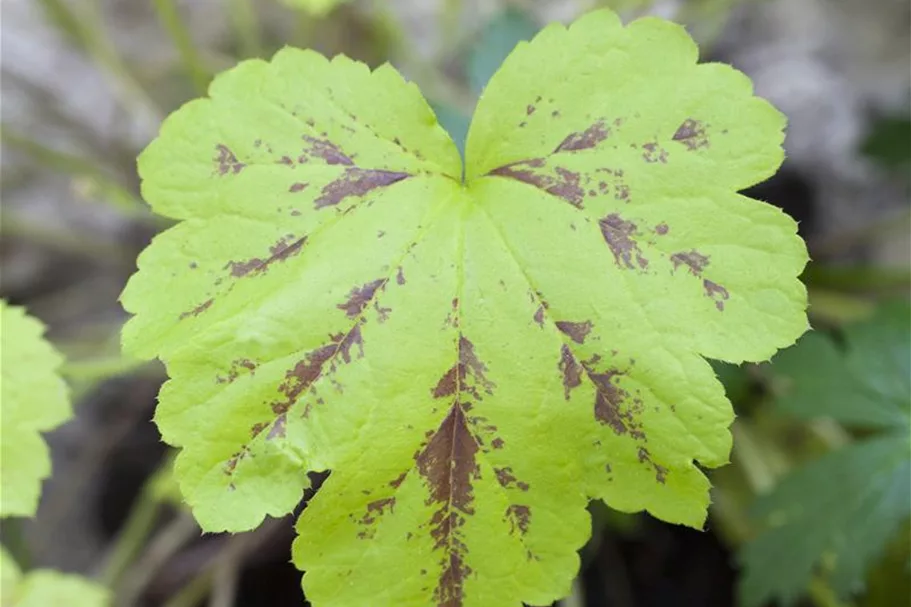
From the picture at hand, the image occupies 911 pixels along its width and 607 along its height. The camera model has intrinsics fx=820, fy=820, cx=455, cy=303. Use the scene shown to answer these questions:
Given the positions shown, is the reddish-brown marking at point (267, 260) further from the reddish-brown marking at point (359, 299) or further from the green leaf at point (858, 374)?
the green leaf at point (858, 374)

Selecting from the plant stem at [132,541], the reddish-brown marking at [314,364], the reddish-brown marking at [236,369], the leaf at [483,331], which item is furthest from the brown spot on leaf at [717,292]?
the plant stem at [132,541]

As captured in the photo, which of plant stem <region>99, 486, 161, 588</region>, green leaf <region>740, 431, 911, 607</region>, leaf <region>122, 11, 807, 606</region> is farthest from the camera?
plant stem <region>99, 486, 161, 588</region>

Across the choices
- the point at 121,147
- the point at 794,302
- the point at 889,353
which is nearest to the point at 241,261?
the point at 794,302

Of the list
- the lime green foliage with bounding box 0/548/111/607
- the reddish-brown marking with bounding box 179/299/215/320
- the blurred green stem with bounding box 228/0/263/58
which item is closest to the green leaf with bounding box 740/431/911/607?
the reddish-brown marking with bounding box 179/299/215/320

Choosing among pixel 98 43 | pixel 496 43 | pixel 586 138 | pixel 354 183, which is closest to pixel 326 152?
pixel 354 183

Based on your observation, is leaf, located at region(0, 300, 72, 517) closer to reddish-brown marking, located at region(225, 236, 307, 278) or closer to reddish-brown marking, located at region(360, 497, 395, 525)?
reddish-brown marking, located at region(225, 236, 307, 278)
